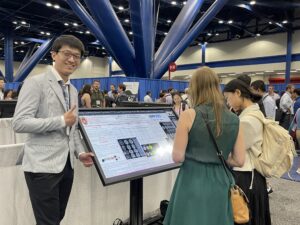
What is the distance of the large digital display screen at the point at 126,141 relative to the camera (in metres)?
1.77

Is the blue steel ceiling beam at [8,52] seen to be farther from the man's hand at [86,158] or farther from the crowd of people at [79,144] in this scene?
the man's hand at [86,158]

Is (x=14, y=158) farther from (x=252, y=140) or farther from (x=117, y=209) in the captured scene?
(x=252, y=140)

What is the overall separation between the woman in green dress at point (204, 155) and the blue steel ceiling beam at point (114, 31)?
727 cm

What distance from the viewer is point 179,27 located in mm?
11445

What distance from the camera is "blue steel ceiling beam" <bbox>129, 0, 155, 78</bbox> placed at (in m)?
9.27

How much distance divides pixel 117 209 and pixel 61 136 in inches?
49.0

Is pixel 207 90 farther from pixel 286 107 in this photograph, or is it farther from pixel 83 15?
pixel 83 15

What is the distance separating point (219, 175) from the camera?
5.69 ft

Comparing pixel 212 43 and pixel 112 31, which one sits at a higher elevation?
pixel 212 43

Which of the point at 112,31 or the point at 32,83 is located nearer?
the point at 32,83

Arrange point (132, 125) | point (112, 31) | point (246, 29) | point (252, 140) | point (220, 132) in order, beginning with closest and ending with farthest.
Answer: point (220, 132) < point (132, 125) < point (252, 140) < point (112, 31) < point (246, 29)

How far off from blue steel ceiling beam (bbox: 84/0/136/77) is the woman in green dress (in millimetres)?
7266

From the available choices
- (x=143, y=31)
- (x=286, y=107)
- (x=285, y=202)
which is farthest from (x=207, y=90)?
(x=143, y=31)

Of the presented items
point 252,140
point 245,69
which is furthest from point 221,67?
point 252,140
